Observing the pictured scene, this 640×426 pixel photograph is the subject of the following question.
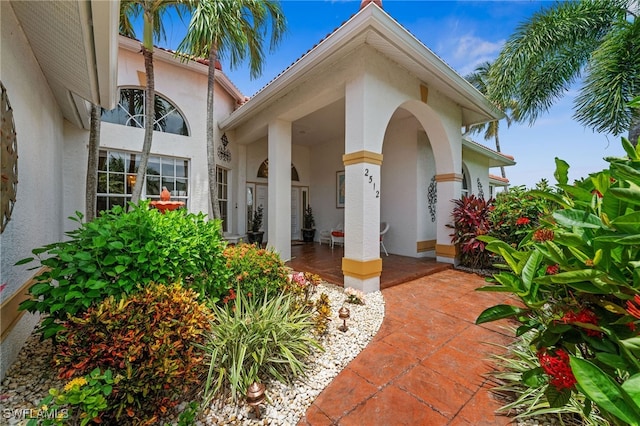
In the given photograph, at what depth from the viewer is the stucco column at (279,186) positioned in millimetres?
6242

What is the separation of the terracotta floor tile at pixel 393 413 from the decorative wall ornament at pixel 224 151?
25.5ft

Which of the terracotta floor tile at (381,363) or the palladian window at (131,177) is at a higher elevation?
the palladian window at (131,177)

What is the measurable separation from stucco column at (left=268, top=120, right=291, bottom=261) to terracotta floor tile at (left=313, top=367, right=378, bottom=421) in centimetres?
415

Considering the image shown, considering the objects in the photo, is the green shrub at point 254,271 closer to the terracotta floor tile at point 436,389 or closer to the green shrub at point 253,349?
the green shrub at point 253,349

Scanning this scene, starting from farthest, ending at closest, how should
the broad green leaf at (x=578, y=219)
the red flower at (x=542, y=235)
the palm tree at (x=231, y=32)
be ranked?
1. the palm tree at (x=231, y=32)
2. the red flower at (x=542, y=235)
3. the broad green leaf at (x=578, y=219)

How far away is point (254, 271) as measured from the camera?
10.2 ft

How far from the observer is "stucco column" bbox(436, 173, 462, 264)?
632cm

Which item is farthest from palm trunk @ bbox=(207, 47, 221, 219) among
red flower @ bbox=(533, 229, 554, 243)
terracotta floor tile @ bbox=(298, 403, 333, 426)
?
red flower @ bbox=(533, 229, 554, 243)

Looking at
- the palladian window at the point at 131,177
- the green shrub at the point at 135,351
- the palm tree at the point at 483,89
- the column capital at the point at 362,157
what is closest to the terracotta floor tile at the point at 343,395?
the green shrub at the point at 135,351

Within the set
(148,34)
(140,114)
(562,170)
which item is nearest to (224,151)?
(140,114)

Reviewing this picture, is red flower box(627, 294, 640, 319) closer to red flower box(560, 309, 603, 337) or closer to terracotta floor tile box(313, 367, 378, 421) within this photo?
red flower box(560, 309, 603, 337)

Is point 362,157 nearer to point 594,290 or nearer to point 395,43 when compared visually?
point 395,43

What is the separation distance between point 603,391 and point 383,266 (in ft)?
17.3

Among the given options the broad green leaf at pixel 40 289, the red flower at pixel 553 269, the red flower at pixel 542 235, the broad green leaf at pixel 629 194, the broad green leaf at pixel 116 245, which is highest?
the broad green leaf at pixel 629 194
